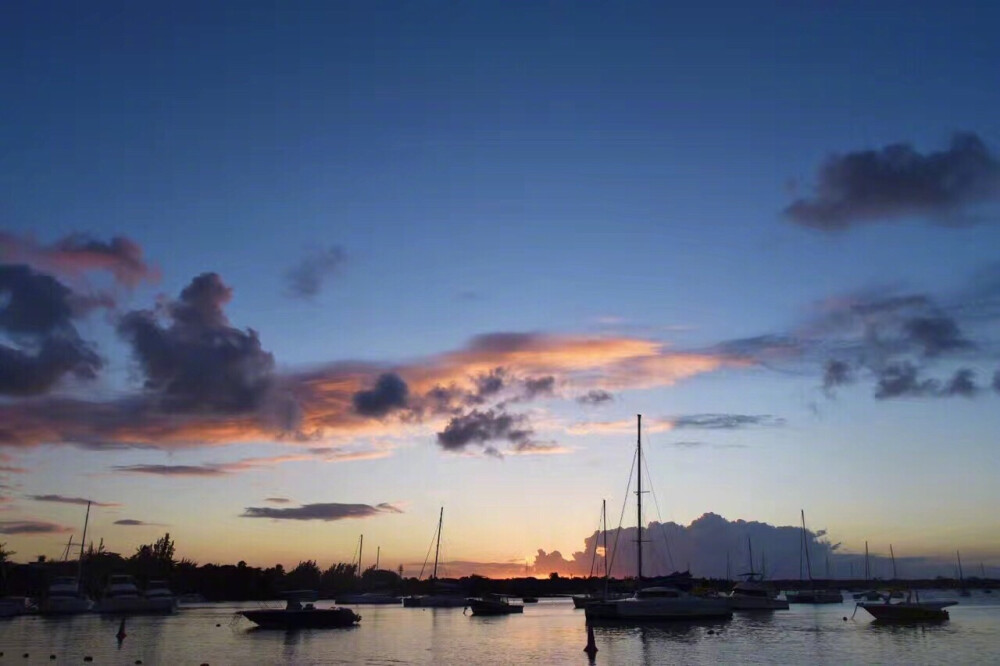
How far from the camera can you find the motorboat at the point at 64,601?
108319 mm

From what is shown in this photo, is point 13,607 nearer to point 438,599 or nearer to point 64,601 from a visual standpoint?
point 64,601

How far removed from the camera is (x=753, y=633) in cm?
8106

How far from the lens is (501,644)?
73.1m

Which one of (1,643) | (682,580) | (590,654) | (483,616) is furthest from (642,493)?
(1,643)

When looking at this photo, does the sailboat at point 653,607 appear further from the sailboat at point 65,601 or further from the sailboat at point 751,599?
the sailboat at point 65,601

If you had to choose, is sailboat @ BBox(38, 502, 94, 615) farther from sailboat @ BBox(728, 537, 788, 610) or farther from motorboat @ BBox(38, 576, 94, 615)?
sailboat @ BBox(728, 537, 788, 610)

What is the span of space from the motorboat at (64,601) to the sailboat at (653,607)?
227ft

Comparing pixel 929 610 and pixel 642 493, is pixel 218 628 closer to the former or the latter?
pixel 642 493

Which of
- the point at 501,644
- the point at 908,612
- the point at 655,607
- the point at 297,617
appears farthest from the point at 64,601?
the point at 908,612

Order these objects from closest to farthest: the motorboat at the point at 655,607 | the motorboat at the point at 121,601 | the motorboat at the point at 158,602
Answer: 1. the motorboat at the point at 655,607
2. the motorboat at the point at 121,601
3. the motorboat at the point at 158,602

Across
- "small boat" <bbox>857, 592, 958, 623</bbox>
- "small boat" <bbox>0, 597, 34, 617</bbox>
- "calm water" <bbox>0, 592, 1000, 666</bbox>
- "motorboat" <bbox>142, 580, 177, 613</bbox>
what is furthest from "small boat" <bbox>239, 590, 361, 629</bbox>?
"small boat" <bbox>857, 592, 958, 623</bbox>

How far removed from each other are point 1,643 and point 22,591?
89346 mm

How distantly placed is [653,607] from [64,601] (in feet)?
250

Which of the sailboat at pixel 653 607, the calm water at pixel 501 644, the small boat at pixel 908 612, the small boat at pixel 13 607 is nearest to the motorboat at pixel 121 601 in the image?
the small boat at pixel 13 607
